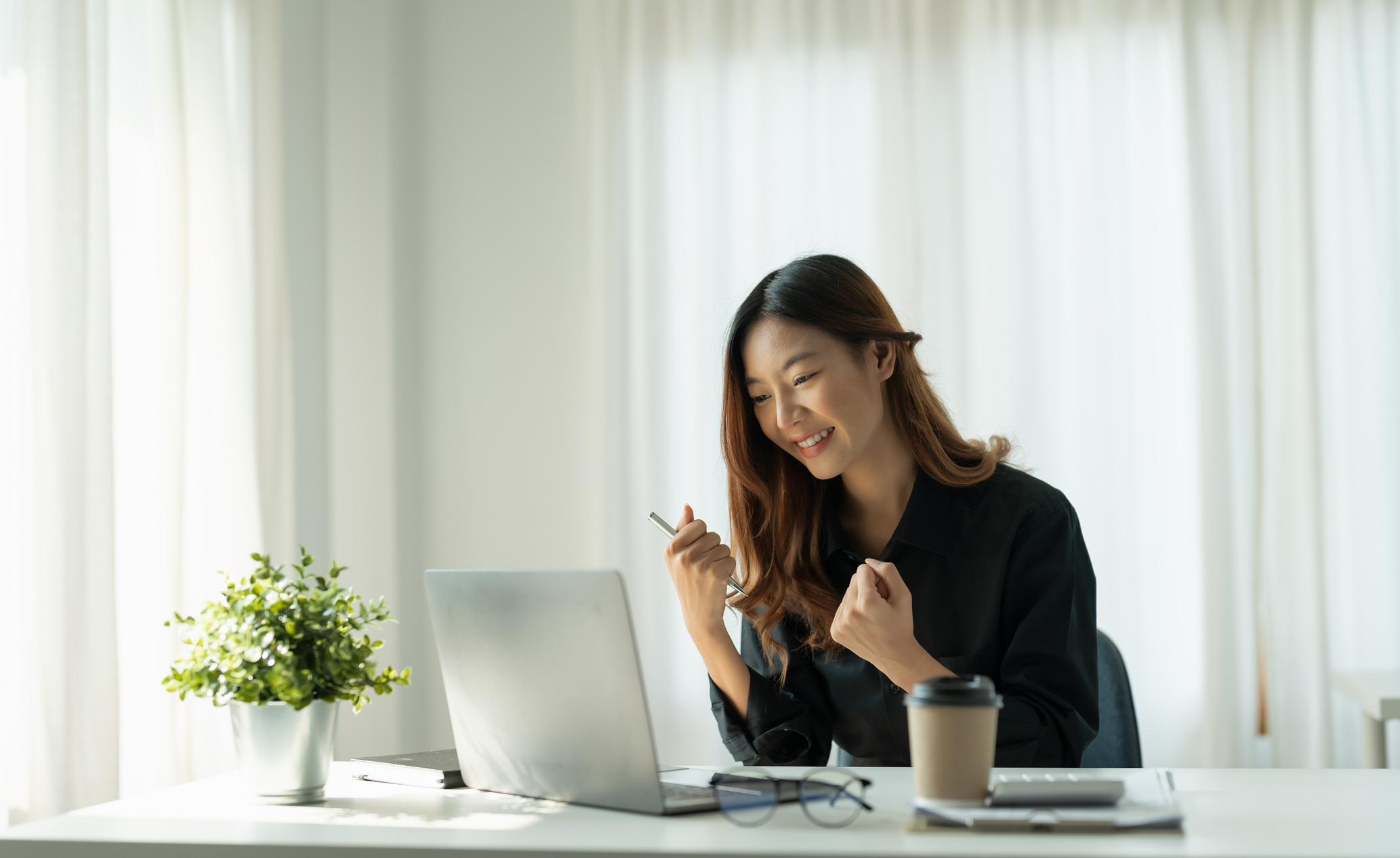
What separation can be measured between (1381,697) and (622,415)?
1.78m

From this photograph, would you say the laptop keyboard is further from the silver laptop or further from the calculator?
the calculator

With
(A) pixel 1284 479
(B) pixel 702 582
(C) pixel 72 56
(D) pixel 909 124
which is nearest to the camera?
(B) pixel 702 582

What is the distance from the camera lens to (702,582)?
1.41 metres

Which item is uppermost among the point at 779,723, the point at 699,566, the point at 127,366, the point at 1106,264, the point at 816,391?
the point at 1106,264

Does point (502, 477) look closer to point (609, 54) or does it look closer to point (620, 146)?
point (620, 146)

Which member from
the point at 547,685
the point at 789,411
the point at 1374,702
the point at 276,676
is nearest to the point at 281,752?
the point at 276,676

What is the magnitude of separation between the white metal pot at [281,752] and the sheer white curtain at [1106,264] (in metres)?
1.82

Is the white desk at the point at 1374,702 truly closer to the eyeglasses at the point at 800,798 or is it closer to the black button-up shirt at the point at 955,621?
the black button-up shirt at the point at 955,621

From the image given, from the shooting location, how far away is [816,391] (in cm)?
155

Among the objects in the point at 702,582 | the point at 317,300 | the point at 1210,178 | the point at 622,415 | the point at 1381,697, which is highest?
the point at 1210,178

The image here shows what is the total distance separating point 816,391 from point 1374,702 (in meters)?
1.30

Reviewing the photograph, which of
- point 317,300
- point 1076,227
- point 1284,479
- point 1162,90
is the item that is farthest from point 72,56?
point 1284,479

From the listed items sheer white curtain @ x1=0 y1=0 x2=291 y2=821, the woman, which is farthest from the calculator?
sheer white curtain @ x1=0 y1=0 x2=291 y2=821

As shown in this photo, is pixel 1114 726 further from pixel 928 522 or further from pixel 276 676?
pixel 276 676
